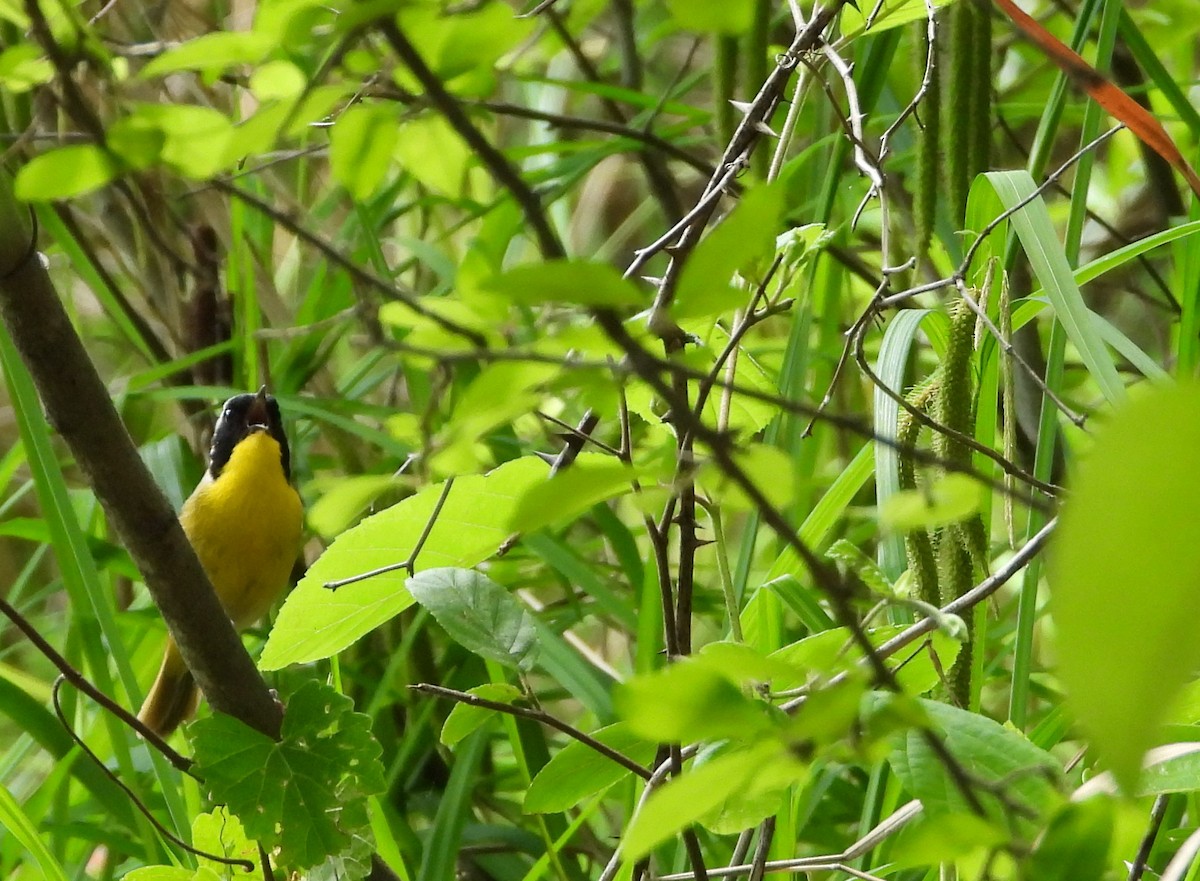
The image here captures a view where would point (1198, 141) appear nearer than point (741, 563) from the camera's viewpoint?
No

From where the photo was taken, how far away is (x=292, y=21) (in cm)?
70

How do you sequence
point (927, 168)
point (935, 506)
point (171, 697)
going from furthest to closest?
point (171, 697)
point (927, 168)
point (935, 506)

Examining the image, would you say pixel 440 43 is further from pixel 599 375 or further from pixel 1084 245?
pixel 1084 245

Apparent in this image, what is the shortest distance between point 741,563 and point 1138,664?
952mm

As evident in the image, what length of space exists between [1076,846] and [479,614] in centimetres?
55

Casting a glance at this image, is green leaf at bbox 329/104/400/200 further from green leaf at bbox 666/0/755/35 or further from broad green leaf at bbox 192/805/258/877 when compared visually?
broad green leaf at bbox 192/805/258/877

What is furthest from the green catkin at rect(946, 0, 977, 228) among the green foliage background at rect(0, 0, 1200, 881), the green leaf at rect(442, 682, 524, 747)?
the green leaf at rect(442, 682, 524, 747)

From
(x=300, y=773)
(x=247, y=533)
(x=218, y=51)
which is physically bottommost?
(x=247, y=533)

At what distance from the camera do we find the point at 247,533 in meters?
2.95

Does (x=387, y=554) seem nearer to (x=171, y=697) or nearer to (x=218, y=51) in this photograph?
(x=218, y=51)

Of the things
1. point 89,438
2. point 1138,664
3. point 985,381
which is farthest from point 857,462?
point 1138,664

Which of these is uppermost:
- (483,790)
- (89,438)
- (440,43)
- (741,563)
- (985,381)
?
(440,43)

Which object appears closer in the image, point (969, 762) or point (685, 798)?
point (685, 798)

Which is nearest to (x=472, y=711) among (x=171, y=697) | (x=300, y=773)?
(x=300, y=773)
